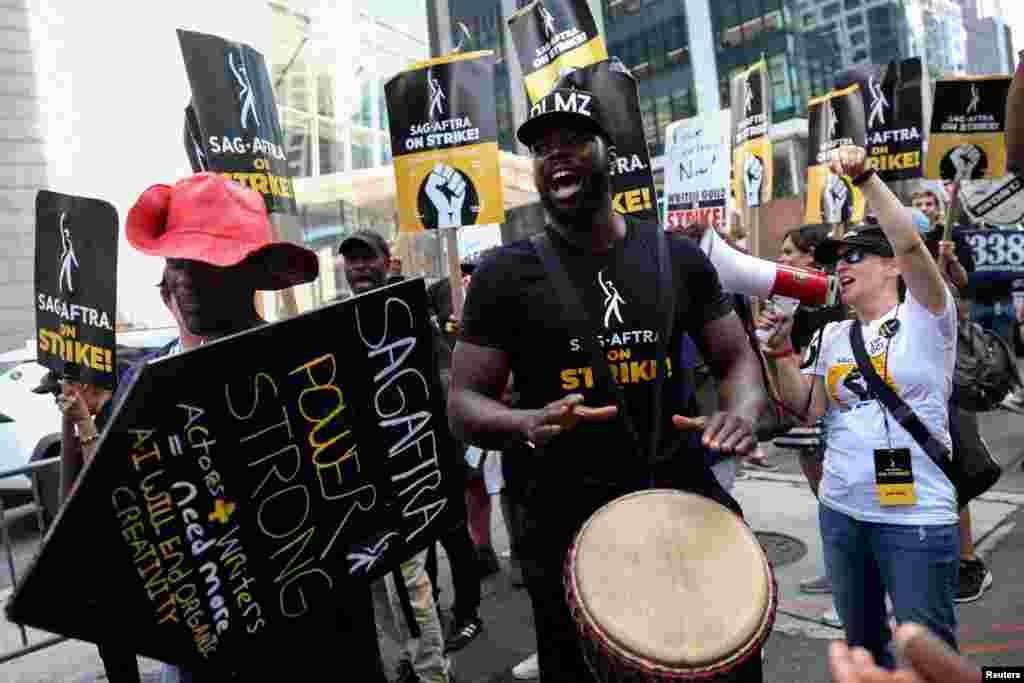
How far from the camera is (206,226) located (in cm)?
217

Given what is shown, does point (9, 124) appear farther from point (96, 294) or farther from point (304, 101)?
point (96, 294)

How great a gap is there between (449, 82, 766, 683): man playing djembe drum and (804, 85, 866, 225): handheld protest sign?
695 centimetres

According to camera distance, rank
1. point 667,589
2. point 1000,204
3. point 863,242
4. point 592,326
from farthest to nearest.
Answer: point 1000,204, point 863,242, point 592,326, point 667,589

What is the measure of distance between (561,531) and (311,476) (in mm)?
889

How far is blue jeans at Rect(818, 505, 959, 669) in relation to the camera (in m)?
2.59

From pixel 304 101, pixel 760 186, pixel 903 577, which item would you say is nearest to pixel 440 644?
pixel 903 577

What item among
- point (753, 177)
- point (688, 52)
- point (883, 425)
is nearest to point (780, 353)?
point (883, 425)

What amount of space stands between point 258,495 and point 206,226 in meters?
0.93

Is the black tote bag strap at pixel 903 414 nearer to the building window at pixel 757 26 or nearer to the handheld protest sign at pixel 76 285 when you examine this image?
the handheld protest sign at pixel 76 285

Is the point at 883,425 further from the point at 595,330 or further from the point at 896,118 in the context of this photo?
the point at 896,118

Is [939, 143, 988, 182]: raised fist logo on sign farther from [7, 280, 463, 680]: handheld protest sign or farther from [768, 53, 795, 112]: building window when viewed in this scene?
[768, 53, 795, 112]: building window

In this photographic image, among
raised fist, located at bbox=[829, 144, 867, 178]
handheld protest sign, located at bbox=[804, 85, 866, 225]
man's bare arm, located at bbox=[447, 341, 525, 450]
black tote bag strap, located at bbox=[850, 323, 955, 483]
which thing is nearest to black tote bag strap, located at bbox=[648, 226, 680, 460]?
man's bare arm, located at bbox=[447, 341, 525, 450]

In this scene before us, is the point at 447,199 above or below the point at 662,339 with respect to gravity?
above

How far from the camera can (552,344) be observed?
7.54ft
